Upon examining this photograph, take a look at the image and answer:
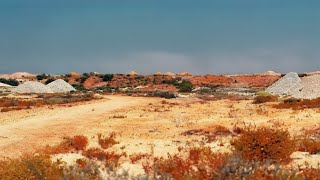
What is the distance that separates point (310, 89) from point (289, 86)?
19.6 feet

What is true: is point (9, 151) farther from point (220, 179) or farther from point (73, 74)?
point (73, 74)

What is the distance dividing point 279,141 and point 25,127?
50.0ft

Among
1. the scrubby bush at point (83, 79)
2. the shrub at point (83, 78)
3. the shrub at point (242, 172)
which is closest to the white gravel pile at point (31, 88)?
the scrubby bush at point (83, 79)

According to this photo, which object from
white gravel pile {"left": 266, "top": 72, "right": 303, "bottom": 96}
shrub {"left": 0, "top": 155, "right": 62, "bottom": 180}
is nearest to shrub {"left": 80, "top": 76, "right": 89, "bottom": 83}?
white gravel pile {"left": 266, "top": 72, "right": 303, "bottom": 96}

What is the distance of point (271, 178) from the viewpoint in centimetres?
974

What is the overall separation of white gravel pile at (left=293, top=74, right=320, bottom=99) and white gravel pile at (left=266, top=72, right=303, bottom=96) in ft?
4.25

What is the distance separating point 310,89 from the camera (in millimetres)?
45531

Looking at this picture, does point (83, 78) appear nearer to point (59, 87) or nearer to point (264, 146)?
point (59, 87)

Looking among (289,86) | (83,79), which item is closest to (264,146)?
(289,86)

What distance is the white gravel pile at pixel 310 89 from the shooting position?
4347 cm

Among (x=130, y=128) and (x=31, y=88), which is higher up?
(x=31, y=88)

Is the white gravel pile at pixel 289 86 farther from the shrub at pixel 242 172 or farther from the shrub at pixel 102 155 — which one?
the shrub at pixel 242 172

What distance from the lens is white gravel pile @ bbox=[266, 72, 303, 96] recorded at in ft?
164

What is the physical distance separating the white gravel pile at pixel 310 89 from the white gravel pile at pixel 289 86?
1.30 metres
